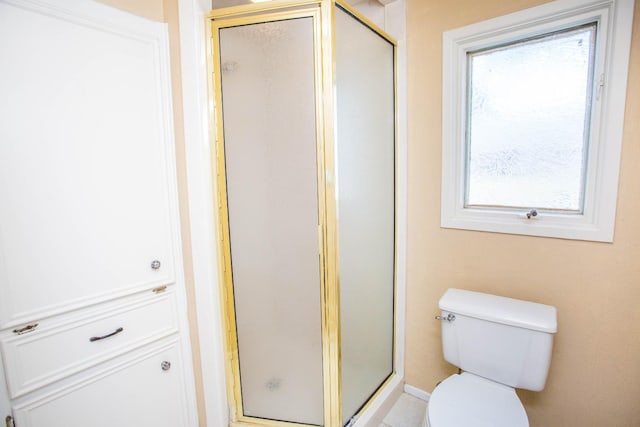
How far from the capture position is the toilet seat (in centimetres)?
108

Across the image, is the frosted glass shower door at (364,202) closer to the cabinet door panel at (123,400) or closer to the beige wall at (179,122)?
the beige wall at (179,122)

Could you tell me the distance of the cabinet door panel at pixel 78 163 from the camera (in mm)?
937

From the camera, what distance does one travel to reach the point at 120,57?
1.14 metres

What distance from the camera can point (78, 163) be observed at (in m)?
1.06

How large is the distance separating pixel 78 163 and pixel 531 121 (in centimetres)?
191

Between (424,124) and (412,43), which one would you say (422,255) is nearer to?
(424,124)

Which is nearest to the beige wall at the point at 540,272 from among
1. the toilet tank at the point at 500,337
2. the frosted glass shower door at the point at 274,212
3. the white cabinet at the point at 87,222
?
the toilet tank at the point at 500,337

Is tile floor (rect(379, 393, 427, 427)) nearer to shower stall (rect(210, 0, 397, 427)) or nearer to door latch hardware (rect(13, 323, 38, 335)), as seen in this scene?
shower stall (rect(210, 0, 397, 427))

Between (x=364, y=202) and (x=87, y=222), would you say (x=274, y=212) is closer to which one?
(x=364, y=202)

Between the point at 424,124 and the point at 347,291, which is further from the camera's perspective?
the point at 424,124

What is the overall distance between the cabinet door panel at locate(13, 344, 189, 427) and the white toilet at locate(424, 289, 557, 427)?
1.14 metres

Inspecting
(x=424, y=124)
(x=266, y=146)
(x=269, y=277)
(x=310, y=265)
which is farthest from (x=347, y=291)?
(x=424, y=124)

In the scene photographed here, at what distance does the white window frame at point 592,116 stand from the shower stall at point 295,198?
1.28 feet

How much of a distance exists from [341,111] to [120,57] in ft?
2.96
